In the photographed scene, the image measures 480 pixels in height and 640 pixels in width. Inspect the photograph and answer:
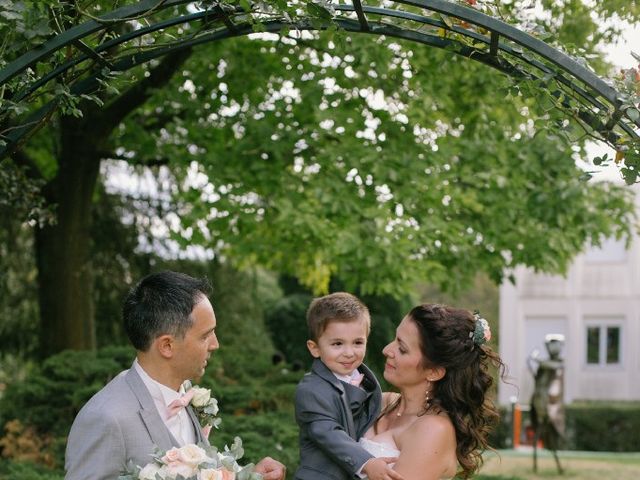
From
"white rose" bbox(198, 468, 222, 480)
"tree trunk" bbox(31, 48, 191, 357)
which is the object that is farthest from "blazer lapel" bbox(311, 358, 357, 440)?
"tree trunk" bbox(31, 48, 191, 357)

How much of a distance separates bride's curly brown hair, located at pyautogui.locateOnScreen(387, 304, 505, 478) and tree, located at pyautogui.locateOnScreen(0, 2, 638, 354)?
5.02m

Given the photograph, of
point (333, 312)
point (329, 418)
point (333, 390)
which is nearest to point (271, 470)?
point (329, 418)

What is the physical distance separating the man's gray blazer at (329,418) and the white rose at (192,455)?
39.3 inches

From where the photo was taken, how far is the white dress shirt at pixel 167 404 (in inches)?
131

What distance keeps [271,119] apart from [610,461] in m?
10.4

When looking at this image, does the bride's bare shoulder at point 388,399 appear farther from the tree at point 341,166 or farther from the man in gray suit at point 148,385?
the tree at point 341,166

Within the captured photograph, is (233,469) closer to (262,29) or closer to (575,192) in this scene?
(262,29)

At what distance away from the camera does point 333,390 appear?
4238 millimetres

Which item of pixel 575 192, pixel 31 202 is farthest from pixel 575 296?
pixel 31 202

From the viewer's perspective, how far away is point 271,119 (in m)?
10.1

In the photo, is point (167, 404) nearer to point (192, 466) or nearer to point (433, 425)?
point (192, 466)

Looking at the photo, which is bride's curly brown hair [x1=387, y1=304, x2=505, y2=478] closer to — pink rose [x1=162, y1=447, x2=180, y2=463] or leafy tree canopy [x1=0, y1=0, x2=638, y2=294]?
pink rose [x1=162, y1=447, x2=180, y2=463]

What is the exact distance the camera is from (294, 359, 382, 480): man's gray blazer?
4.10 meters

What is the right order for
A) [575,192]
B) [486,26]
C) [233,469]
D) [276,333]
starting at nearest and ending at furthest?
1. [233,469]
2. [486,26]
3. [575,192]
4. [276,333]
